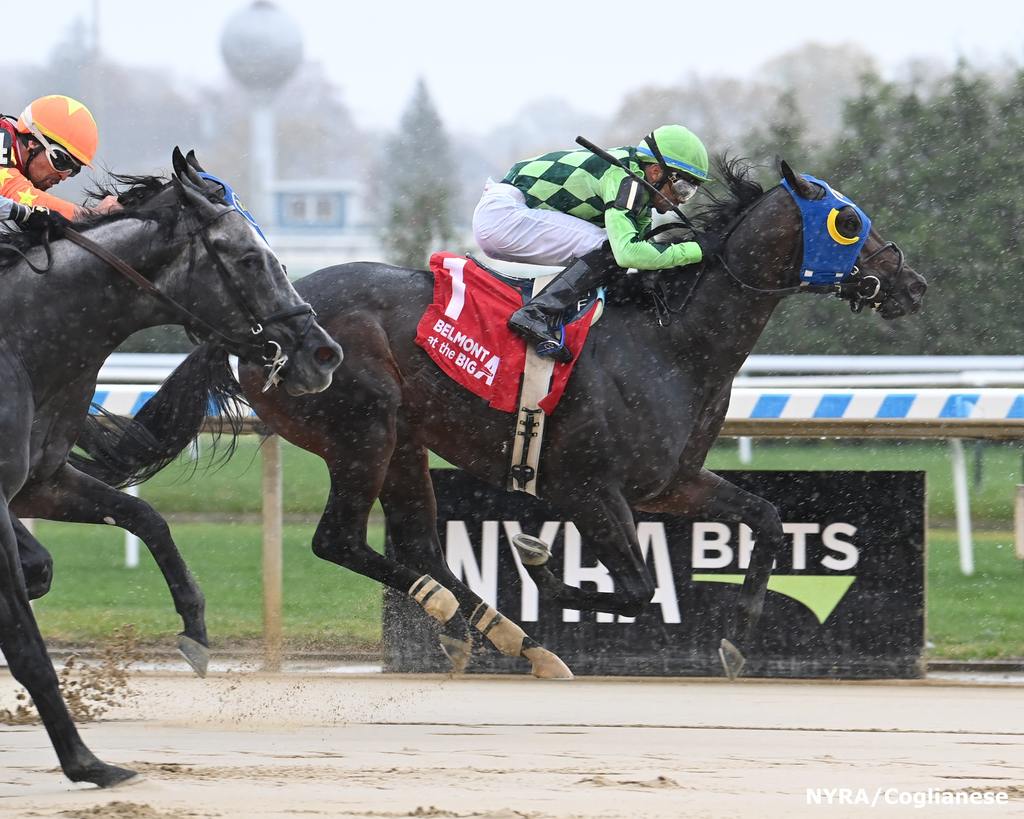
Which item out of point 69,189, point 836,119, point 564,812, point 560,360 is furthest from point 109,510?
point 69,189

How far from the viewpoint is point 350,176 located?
44.5 m

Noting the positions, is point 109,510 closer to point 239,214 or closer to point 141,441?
point 141,441

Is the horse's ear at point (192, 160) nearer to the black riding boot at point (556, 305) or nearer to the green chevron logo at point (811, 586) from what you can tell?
the black riding boot at point (556, 305)

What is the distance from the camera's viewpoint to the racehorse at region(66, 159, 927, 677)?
202 inches

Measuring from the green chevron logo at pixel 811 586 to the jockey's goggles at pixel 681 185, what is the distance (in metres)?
1.48

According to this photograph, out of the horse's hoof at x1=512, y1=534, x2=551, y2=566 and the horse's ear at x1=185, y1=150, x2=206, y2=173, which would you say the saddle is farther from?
the horse's ear at x1=185, y1=150, x2=206, y2=173

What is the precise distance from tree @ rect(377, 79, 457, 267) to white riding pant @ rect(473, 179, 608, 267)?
41.3ft

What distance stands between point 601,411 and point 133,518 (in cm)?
152

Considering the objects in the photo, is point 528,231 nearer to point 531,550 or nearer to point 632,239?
point 632,239

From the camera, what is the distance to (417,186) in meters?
24.2

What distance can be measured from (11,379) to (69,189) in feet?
86.2

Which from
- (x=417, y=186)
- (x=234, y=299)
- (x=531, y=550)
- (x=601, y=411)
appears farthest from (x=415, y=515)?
(x=417, y=186)

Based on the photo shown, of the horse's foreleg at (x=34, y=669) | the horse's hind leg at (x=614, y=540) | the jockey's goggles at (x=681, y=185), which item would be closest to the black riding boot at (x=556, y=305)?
the jockey's goggles at (x=681, y=185)

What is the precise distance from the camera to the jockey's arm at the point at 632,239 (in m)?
5.14
